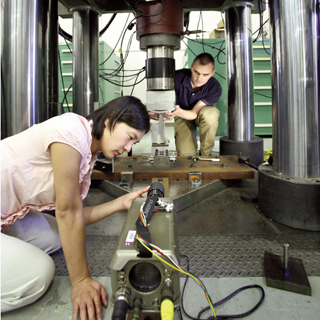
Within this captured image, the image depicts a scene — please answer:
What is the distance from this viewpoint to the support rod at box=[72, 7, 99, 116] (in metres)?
2.00

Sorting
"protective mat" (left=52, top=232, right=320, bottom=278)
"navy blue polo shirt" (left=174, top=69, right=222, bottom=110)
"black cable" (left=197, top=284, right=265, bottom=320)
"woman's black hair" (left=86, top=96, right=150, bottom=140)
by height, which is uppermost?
"navy blue polo shirt" (left=174, top=69, right=222, bottom=110)

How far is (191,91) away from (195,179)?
3.70 ft

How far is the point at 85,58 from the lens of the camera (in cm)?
201

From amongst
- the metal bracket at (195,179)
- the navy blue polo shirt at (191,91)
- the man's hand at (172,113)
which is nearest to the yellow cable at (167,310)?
the metal bracket at (195,179)

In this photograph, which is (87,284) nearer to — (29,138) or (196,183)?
(29,138)

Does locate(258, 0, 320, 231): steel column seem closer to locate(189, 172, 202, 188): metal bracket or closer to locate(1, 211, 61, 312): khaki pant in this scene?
locate(189, 172, 202, 188): metal bracket

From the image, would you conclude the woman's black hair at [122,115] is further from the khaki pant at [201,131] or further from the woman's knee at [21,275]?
the khaki pant at [201,131]

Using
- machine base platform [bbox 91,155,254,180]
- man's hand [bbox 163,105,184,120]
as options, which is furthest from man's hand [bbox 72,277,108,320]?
man's hand [bbox 163,105,184,120]

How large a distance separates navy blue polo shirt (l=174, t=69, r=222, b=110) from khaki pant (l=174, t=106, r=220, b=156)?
0.28 feet

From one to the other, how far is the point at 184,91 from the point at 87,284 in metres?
1.91

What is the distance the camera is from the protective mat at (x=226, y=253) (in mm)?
882

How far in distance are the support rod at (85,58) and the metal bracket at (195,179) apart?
3.26 feet

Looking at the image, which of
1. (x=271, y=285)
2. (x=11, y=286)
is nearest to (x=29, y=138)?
(x=11, y=286)

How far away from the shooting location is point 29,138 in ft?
2.66
